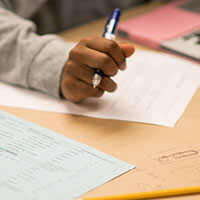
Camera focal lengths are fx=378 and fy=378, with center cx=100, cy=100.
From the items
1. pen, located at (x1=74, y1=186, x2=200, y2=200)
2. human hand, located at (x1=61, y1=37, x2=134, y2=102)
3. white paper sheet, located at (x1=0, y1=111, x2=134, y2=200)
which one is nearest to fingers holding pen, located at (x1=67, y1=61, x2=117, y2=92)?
human hand, located at (x1=61, y1=37, x2=134, y2=102)

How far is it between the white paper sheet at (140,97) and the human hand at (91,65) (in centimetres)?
3

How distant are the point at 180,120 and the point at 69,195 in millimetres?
274

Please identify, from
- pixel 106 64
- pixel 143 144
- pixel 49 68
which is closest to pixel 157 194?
pixel 143 144

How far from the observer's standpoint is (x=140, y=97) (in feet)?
2.41

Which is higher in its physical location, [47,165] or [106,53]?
[106,53]

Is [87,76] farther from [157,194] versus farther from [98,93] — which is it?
[157,194]

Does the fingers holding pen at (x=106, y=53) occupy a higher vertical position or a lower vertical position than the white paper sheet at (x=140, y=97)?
higher

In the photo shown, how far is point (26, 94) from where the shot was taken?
2.45 feet

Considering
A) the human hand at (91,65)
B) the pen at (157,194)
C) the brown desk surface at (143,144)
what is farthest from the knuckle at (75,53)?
the pen at (157,194)

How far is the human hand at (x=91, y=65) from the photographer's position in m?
0.66

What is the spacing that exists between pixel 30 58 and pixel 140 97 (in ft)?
0.77

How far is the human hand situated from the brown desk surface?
53 mm

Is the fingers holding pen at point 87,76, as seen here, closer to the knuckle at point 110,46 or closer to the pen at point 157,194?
the knuckle at point 110,46

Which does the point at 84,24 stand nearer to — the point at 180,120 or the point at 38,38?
the point at 38,38
